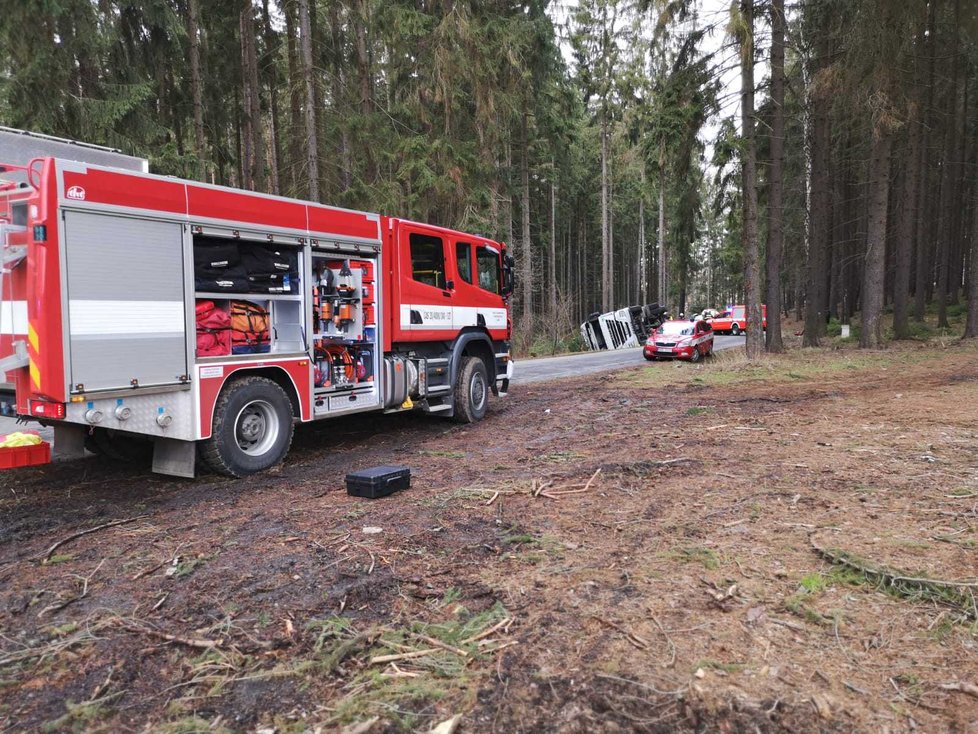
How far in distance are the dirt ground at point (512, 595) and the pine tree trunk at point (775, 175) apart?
1299cm

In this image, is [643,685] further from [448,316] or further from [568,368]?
[568,368]

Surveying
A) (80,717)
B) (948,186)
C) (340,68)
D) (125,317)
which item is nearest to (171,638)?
(80,717)

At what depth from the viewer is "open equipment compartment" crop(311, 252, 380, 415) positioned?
324 inches

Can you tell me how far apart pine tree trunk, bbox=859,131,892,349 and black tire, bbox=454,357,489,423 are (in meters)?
14.3

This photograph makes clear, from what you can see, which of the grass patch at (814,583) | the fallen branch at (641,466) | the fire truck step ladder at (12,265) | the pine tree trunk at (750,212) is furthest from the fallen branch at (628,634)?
the pine tree trunk at (750,212)

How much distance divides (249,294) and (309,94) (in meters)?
10.4

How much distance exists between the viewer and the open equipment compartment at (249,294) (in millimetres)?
6727

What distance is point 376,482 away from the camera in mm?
5965

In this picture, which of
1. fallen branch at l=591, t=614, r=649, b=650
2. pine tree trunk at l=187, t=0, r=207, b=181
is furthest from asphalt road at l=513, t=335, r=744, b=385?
fallen branch at l=591, t=614, r=649, b=650

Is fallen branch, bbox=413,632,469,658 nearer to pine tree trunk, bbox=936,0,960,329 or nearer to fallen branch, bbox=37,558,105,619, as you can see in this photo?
fallen branch, bbox=37,558,105,619

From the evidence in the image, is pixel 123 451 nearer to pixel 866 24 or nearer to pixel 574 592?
pixel 574 592

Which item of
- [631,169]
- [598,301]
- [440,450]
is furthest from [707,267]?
[440,450]

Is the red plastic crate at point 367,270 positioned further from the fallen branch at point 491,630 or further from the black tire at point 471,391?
the fallen branch at point 491,630

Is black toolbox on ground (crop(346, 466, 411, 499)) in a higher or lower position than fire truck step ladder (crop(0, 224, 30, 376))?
lower
